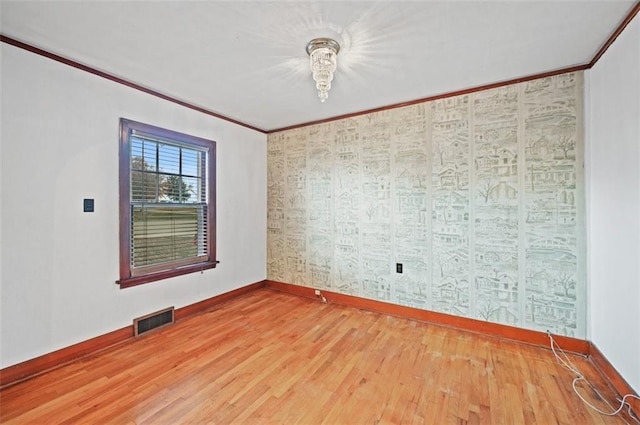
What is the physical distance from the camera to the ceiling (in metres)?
1.70

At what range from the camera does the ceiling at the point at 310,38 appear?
170cm

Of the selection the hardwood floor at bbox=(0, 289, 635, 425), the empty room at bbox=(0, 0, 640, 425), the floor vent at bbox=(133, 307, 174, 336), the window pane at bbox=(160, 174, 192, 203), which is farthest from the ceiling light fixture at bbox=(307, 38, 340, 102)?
the floor vent at bbox=(133, 307, 174, 336)

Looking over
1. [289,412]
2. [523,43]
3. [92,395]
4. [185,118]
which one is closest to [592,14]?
[523,43]

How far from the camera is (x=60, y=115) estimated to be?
2.26 meters

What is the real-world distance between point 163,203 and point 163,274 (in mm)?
786

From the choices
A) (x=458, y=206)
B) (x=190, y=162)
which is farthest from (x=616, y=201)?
(x=190, y=162)

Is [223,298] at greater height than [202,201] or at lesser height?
lesser

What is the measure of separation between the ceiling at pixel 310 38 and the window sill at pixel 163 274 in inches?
77.4

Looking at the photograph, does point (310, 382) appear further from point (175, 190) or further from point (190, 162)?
point (190, 162)

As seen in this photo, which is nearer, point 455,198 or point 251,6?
point 251,6

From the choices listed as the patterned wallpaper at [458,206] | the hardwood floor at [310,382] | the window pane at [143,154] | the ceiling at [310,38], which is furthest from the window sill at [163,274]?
the ceiling at [310,38]

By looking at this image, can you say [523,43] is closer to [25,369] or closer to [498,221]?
[498,221]

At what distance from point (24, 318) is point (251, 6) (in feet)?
9.16

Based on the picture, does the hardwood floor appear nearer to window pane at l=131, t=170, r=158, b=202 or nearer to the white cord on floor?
the white cord on floor
